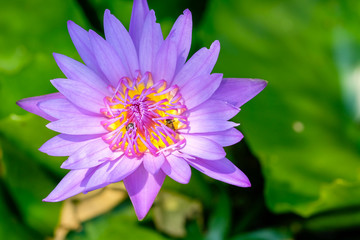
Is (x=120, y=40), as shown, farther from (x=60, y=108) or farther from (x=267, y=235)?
(x=267, y=235)

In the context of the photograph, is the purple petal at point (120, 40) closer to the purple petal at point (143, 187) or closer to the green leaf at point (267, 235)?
the purple petal at point (143, 187)

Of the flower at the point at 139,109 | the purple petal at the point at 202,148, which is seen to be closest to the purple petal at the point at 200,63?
the flower at the point at 139,109

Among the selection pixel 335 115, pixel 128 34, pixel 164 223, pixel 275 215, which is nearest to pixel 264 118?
pixel 335 115

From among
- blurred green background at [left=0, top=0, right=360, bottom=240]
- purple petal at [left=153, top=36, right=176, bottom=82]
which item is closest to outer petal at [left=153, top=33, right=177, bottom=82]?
purple petal at [left=153, top=36, right=176, bottom=82]

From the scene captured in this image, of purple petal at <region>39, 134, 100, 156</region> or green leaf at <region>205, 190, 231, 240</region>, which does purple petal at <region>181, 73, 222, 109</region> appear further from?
green leaf at <region>205, 190, 231, 240</region>

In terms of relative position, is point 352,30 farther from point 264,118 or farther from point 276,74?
point 264,118

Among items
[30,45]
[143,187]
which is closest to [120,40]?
[143,187]
